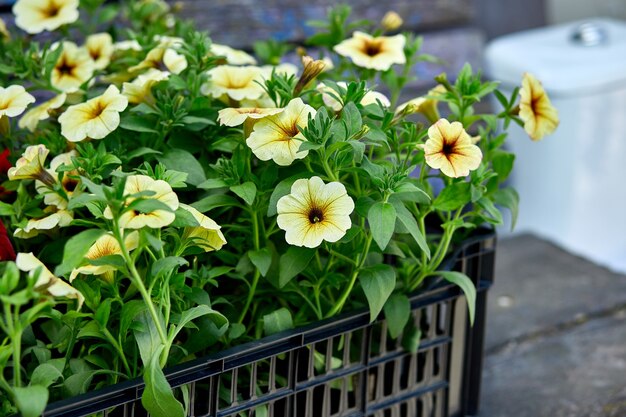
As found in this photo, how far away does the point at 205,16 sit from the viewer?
1.29m

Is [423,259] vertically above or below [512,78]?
above

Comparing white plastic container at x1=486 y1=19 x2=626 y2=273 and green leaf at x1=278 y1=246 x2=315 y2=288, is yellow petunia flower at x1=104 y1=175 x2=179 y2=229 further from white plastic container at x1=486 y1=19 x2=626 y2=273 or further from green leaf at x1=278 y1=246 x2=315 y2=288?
white plastic container at x1=486 y1=19 x2=626 y2=273

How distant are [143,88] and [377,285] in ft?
0.90

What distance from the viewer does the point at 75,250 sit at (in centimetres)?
54

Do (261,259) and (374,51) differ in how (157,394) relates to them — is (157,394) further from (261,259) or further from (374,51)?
(374,51)

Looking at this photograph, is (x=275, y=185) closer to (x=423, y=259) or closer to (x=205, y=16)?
(x=423, y=259)

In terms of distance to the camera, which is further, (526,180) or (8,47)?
(526,180)

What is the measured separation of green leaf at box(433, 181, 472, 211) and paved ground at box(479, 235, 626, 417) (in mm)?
293

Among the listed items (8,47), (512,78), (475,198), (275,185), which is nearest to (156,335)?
(275,185)

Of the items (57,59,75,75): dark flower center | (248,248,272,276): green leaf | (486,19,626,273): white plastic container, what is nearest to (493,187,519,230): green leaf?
(248,248,272,276): green leaf

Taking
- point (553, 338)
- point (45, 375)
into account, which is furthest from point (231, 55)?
point (553, 338)

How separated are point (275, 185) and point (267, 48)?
14.0 inches

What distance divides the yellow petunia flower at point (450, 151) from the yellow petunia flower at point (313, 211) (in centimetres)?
8

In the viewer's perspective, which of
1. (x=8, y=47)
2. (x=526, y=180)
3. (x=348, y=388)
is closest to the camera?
(x=348, y=388)
